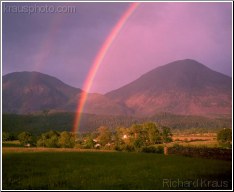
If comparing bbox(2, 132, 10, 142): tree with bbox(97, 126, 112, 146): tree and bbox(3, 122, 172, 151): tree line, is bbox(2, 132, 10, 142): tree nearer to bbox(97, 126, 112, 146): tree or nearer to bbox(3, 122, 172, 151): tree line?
bbox(3, 122, 172, 151): tree line

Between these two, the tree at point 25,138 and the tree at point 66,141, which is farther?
the tree at point 25,138

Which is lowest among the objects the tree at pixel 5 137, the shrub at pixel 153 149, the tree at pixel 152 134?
the tree at pixel 5 137

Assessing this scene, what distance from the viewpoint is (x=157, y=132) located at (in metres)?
87.8

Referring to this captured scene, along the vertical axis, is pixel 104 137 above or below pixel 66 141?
above

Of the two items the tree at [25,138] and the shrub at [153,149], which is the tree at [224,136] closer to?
the shrub at [153,149]

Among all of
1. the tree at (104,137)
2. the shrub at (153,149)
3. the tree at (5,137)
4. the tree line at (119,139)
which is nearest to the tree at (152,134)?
the tree line at (119,139)

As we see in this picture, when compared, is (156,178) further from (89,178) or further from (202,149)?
(202,149)

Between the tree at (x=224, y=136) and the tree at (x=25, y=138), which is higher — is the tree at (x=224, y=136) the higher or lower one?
the higher one

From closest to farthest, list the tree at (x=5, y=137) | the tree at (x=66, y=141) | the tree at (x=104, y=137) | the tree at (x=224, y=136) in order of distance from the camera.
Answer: the tree at (x=224, y=136), the tree at (x=66, y=141), the tree at (x=104, y=137), the tree at (x=5, y=137)

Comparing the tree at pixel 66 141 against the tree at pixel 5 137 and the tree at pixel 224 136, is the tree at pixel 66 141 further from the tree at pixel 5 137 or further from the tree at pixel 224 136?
the tree at pixel 224 136

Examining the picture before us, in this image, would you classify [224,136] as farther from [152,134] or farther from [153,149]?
[152,134]

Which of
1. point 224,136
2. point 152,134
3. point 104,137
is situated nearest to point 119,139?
point 104,137

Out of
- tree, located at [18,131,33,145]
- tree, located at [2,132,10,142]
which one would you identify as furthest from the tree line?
tree, located at [2,132,10,142]

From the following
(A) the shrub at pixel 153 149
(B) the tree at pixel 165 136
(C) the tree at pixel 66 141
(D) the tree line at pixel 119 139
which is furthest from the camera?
(C) the tree at pixel 66 141
